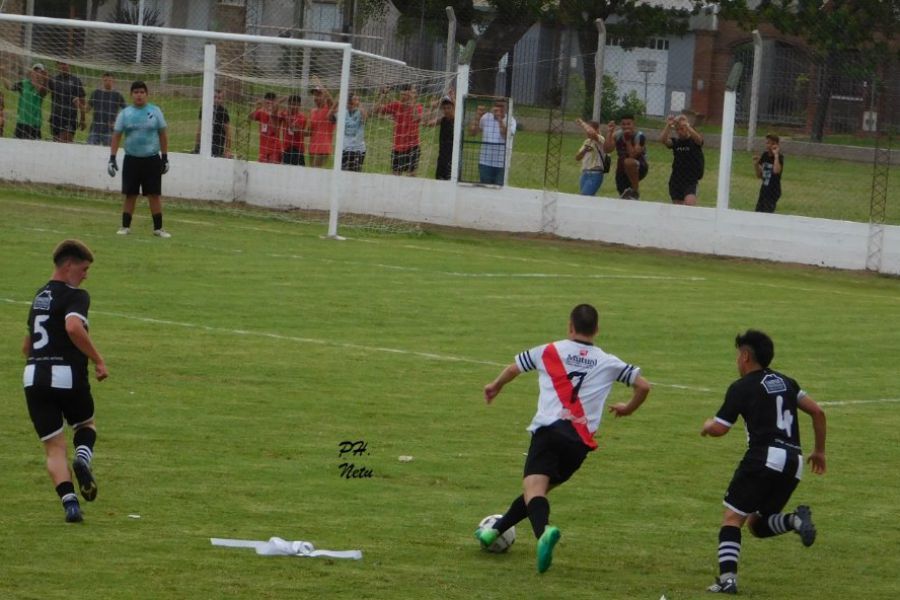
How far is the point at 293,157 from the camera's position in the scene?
28844 millimetres

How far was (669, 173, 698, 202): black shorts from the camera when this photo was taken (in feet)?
86.8

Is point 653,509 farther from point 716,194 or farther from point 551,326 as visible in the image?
point 716,194

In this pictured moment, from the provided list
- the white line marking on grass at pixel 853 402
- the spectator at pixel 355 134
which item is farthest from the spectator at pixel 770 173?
the white line marking on grass at pixel 853 402

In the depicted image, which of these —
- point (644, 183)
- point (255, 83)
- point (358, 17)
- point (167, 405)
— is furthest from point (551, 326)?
point (358, 17)

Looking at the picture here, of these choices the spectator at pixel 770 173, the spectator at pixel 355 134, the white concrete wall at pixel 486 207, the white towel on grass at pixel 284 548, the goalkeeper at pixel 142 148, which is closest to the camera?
the white towel on grass at pixel 284 548

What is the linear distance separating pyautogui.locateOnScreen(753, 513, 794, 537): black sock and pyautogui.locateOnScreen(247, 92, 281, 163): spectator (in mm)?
20786

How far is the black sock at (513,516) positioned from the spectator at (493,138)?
1925cm

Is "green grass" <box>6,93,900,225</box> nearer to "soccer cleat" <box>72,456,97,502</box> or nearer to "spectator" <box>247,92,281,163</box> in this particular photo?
"spectator" <box>247,92,281,163</box>

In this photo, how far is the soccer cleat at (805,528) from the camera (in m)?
8.24

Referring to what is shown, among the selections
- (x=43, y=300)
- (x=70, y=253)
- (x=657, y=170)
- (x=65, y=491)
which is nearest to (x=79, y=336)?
(x=43, y=300)

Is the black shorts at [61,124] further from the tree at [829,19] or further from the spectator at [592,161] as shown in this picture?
the tree at [829,19]

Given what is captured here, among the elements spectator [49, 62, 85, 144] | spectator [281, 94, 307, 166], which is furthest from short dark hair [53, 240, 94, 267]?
spectator [49, 62, 85, 144]

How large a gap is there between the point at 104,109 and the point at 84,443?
20.9 m

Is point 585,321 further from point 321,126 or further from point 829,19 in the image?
point 829,19
